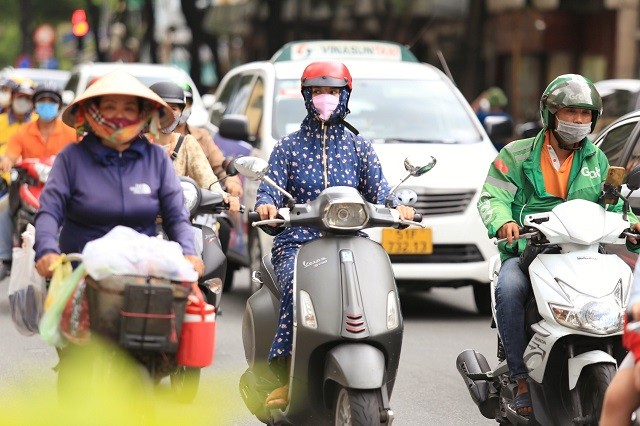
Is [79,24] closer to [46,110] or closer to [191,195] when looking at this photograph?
[46,110]

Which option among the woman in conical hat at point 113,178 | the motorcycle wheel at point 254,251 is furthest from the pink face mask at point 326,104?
the motorcycle wheel at point 254,251

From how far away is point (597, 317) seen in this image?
19.5 ft

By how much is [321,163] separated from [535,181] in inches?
37.2

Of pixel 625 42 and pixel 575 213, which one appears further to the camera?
pixel 625 42

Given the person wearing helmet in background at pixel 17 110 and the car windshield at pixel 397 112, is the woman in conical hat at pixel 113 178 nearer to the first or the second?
the car windshield at pixel 397 112

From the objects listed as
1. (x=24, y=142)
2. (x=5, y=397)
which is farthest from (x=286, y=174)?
(x=24, y=142)

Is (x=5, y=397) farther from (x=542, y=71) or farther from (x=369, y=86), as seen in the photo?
(x=542, y=71)

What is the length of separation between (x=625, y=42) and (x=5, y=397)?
29.0 metres

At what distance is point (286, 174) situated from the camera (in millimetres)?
6613

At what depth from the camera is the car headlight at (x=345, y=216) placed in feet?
19.4

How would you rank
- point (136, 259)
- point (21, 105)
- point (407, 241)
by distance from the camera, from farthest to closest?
point (21, 105) → point (407, 241) → point (136, 259)

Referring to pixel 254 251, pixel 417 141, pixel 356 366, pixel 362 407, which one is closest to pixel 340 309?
pixel 356 366

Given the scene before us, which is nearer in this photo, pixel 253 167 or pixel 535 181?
pixel 253 167

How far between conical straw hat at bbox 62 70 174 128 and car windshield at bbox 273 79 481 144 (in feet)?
20.2
